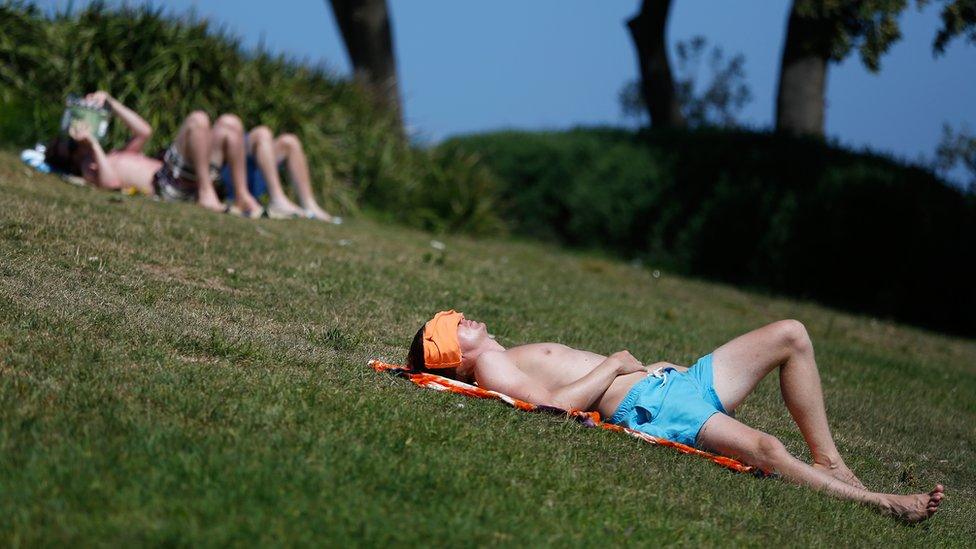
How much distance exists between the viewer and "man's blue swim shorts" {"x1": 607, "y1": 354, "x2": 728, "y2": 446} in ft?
18.5

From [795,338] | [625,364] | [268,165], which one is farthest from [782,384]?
[268,165]

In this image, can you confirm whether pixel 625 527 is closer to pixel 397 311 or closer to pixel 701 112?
pixel 397 311

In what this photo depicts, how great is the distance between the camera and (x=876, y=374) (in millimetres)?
9219

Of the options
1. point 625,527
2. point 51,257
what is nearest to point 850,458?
point 625,527

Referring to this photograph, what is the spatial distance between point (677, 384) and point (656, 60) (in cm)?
1595

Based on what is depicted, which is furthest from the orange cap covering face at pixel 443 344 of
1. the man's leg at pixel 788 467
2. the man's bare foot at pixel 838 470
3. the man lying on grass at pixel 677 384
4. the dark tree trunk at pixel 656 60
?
the dark tree trunk at pixel 656 60

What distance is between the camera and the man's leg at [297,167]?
40.3 ft

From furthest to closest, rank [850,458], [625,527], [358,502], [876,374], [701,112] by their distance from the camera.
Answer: [701,112] → [876,374] → [850,458] → [625,527] → [358,502]

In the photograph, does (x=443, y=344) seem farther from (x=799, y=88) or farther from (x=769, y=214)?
(x=799, y=88)

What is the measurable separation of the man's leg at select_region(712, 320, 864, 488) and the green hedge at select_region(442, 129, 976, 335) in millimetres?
9039

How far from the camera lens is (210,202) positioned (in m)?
10.9

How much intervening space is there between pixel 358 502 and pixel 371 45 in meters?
15.8

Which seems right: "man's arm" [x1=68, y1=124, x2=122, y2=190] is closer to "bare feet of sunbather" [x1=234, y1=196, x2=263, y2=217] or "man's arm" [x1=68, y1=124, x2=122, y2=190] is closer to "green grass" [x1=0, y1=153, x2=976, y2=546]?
"bare feet of sunbather" [x1=234, y1=196, x2=263, y2=217]

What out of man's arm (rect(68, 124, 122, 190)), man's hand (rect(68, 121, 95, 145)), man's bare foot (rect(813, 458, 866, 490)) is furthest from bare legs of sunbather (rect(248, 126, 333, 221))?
man's bare foot (rect(813, 458, 866, 490))
